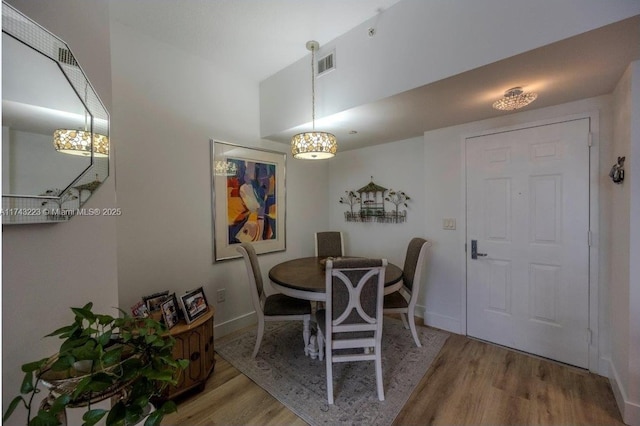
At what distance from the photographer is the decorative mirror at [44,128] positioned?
2.66 feet

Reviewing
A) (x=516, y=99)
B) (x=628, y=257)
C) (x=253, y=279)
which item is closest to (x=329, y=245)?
(x=253, y=279)

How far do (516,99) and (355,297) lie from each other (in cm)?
175

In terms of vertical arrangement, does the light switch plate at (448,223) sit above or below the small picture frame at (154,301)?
above

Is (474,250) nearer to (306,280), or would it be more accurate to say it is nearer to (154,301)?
(306,280)

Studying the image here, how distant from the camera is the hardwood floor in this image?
156cm

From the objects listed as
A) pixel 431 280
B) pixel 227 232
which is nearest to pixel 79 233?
pixel 227 232

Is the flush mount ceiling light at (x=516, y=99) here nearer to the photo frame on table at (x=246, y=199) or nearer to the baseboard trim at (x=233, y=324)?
the photo frame on table at (x=246, y=199)

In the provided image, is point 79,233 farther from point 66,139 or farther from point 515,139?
point 515,139

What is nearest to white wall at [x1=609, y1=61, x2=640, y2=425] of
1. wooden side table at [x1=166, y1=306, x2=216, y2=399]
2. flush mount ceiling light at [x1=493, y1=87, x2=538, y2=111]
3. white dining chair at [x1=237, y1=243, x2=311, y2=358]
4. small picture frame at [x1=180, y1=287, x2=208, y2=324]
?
flush mount ceiling light at [x1=493, y1=87, x2=538, y2=111]

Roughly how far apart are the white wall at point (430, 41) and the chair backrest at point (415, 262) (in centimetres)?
137

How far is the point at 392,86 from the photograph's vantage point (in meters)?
1.86

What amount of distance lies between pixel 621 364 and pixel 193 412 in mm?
2852

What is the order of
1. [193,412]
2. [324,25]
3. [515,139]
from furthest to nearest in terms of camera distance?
[515,139] < [324,25] < [193,412]

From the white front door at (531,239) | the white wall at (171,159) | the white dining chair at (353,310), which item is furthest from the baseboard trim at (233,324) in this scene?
the white front door at (531,239)
